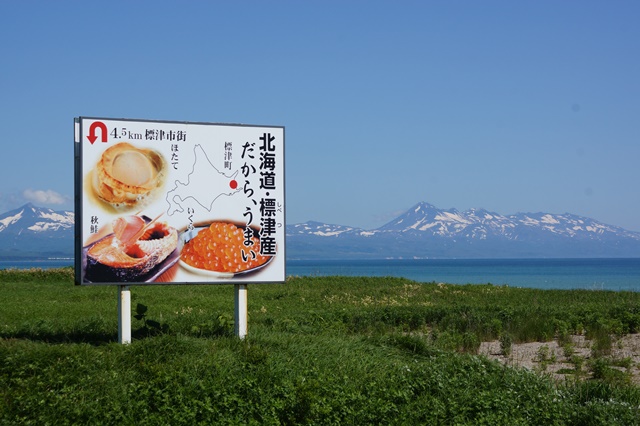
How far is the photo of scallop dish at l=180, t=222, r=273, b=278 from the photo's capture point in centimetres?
1210

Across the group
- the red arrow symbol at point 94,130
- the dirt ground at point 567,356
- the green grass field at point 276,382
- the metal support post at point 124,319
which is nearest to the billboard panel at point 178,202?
the red arrow symbol at point 94,130

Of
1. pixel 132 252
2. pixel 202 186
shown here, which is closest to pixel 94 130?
pixel 202 186

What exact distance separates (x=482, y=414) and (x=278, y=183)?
5.36 metres

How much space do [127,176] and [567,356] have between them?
7860 mm

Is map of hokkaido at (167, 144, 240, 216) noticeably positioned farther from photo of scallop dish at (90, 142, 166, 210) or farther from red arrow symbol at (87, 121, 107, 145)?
red arrow symbol at (87, 121, 107, 145)

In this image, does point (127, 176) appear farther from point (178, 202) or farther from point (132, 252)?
point (132, 252)

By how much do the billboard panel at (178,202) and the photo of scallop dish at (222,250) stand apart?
0.02 meters

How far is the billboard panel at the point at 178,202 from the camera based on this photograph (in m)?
11.7

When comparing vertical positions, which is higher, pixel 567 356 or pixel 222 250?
pixel 222 250

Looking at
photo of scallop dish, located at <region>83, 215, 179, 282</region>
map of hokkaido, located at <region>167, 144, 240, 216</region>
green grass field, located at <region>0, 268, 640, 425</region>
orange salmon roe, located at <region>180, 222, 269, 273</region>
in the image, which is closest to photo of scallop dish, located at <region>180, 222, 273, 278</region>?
orange salmon roe, located at <region>180, 222, 269, 273</region>

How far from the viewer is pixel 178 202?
1208 cm

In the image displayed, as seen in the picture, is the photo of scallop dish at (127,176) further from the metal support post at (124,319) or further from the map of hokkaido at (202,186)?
the metal support post at (124,319)

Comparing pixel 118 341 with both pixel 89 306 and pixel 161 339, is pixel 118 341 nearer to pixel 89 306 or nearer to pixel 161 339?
pixel 161 339

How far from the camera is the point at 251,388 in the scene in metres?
9.20
